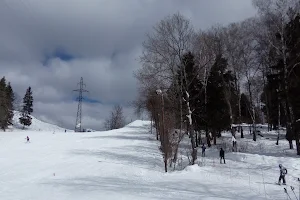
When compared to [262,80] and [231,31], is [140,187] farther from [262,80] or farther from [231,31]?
[262,80]

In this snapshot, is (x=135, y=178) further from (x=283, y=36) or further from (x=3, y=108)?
(x=3, y=108)

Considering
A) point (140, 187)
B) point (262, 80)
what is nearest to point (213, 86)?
point (262, 80)

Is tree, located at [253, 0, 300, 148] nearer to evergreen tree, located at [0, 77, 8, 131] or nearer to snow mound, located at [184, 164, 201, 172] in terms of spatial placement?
snow mound, located at [184, 164, 201, 172]

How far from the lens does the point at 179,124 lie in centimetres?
2759

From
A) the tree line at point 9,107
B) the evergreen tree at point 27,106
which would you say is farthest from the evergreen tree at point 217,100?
the evergreen tree at point 27,106

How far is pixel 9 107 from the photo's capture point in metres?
78.0

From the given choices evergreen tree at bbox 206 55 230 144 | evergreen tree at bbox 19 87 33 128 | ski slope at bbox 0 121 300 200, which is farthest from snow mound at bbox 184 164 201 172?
evergreen tree at bbox 19 87 33 128

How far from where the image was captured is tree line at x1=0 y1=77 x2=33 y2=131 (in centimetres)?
6894

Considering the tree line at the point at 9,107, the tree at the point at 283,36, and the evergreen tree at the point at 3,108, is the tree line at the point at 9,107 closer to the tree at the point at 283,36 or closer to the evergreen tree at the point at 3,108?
the evergreen tree at the point at 3,108

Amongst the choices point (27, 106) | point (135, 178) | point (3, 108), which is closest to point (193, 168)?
point (135, 178)

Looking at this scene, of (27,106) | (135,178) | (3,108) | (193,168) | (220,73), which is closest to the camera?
(135,178)

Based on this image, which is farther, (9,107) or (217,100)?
(9,107)

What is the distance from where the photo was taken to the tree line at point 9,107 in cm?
6894

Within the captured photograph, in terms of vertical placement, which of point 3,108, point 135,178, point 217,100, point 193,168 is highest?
point 3,108
